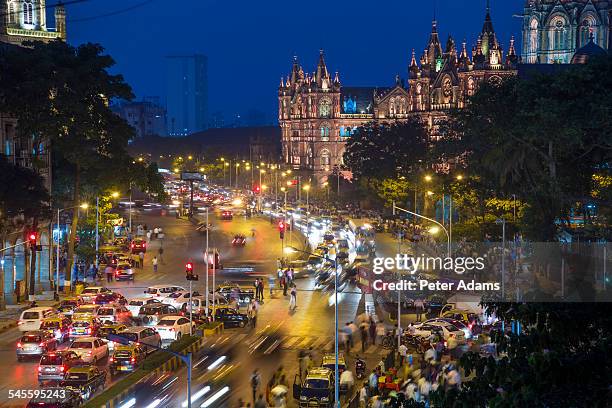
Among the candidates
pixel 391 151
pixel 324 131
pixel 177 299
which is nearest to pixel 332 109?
pixel 324 131

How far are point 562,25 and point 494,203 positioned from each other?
94.8m

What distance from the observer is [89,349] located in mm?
40781

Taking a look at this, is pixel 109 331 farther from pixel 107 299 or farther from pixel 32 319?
pixel 107 299

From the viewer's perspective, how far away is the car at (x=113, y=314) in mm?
49219

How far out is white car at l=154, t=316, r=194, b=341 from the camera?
46.7 m

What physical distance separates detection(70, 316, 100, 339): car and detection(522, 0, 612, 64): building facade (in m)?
→ 123

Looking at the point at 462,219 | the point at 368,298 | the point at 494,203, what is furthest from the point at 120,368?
the point at 462,219

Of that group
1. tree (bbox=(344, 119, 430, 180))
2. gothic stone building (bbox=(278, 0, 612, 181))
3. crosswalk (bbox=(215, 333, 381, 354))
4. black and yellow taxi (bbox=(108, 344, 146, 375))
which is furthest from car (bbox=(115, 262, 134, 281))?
gothic stone building (bbox=(278, 0, 612, 181))

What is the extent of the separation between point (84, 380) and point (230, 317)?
612 inches

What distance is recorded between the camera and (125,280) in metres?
68.7

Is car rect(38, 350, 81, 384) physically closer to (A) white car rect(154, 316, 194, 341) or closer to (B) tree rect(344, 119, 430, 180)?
(A) white car rect(154, 316, 194, 341)

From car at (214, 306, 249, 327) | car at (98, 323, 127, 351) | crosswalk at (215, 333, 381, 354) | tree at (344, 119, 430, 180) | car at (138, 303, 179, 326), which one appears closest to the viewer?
car at (98, 323, 127, 351)

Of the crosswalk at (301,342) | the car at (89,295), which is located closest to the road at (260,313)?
the crosswalk at (301,342)

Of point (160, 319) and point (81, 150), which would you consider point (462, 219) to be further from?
point (160, 319)
